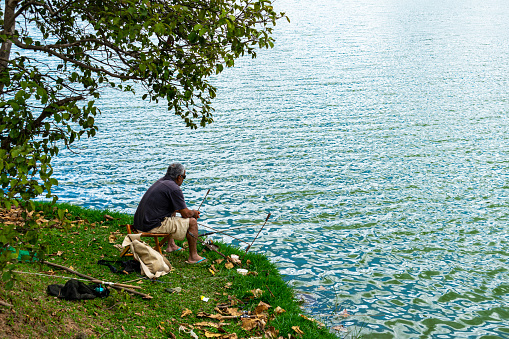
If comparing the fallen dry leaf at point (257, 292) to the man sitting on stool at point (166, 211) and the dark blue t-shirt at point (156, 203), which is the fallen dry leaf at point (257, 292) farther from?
the dark blue t-shirt at point (156, 203)

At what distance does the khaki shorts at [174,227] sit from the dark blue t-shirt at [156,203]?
0.09 m

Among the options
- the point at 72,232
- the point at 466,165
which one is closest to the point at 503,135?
the point at 466,165

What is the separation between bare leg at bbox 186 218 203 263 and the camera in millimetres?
9750

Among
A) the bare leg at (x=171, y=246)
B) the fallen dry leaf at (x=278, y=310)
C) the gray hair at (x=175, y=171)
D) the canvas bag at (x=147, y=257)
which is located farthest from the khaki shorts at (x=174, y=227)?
the fallen dry leaf at (x=278, y=310)

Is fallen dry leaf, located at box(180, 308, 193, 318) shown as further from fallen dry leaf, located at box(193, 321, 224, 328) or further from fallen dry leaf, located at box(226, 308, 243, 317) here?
fallen dry leaf, located at box(226, 308, 243, 317)

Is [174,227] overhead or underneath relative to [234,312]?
overhead

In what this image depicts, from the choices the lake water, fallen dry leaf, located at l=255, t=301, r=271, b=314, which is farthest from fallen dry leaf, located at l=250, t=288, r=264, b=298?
the lake water

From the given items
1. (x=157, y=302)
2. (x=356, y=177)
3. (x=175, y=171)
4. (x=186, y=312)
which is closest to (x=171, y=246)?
(x=175, y=171)

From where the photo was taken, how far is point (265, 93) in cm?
2914

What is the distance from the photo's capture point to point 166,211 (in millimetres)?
9773

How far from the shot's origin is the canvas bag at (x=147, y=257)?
8.84m

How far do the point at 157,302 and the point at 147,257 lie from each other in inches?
44.7

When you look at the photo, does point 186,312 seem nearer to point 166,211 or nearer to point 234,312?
point 234,312

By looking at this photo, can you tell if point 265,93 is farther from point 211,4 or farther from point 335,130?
point 211,4
